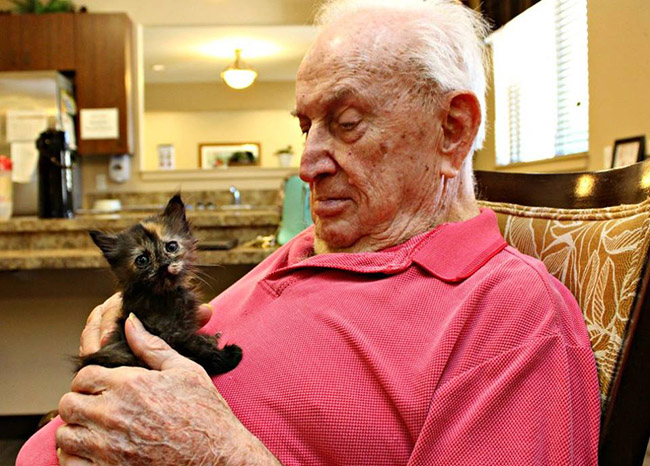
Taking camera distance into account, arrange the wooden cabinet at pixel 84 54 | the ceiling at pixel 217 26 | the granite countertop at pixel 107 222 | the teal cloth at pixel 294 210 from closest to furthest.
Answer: the teal cloth at pixel 294 210 → the granite countertop at pixel 107 222 → the wooden cabinet at pixel 84 54 → the ceiling at pixel 217 26

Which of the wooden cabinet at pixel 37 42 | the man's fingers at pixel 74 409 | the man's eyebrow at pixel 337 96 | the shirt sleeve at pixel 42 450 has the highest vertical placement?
the wooden cabinet at pixel 37 42

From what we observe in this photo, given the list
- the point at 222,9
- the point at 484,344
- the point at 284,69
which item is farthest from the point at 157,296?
the point at 284,69

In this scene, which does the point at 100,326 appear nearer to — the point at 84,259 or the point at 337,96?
the point at 337,96

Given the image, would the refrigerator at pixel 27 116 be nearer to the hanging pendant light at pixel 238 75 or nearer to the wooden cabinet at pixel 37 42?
the wooden cabinet at pixel 37 42

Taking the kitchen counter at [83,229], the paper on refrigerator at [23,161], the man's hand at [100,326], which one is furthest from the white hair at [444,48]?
the paper on refrigerator at [23,161]

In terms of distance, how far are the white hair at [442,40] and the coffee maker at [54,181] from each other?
2571 millimetres

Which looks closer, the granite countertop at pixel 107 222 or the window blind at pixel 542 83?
the window blind at pixel 542 83

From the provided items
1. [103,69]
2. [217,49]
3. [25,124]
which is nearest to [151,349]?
[25,124]

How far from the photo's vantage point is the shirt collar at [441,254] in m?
1.02

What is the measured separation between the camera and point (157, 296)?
935 millimetres

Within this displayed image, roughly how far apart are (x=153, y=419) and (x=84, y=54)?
4.75m

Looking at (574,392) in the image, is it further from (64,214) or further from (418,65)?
(64,214)

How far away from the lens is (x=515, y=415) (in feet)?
2.63

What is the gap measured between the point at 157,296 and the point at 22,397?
113 inches
